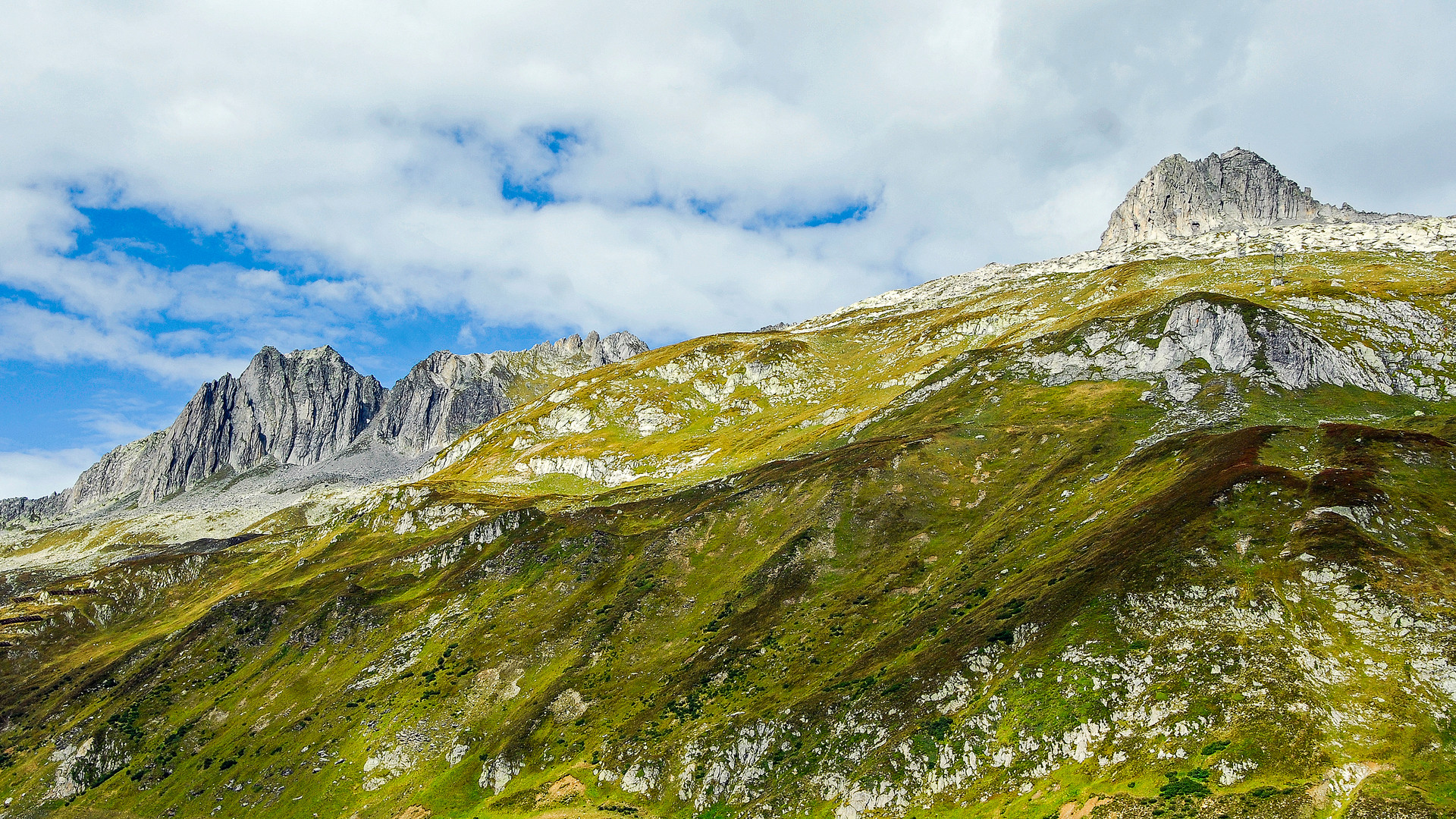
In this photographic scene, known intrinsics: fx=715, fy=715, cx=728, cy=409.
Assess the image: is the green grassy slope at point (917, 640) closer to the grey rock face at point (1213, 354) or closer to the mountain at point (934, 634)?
the mountain at point (934, 634)

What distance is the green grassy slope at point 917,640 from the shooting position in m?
40.3

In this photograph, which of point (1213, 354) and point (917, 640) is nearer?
point (917, 640)

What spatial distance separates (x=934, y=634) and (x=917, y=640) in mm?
1466

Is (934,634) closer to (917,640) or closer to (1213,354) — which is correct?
(917,640)

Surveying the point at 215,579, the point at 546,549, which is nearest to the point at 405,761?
the point at 546,549

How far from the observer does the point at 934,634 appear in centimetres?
5941

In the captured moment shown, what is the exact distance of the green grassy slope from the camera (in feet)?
132

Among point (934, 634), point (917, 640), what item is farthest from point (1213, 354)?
point (917, 640)

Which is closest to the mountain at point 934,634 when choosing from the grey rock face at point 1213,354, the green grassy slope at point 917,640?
the green grassy slope at point 917,640

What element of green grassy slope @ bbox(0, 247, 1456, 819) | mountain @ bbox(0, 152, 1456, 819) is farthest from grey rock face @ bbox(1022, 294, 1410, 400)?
green grassy slope @ bbox(0, 247, 1456, 819)

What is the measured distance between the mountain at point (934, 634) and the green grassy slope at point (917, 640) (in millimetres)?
327

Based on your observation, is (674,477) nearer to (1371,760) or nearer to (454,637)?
(454,637)

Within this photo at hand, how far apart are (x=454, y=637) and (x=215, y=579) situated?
13702cm

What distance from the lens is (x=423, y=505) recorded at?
186 m
